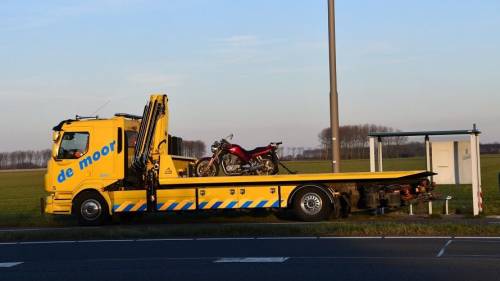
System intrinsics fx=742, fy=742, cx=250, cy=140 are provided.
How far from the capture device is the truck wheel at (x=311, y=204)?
57.7ft

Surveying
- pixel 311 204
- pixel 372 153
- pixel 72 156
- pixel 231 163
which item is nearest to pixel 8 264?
pixel 72 156

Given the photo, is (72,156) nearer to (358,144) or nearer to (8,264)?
(8,264)

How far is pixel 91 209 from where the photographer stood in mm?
18172

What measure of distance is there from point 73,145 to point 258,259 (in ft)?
30.4

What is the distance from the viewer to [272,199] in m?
17.8

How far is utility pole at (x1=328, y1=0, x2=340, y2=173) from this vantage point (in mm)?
19422

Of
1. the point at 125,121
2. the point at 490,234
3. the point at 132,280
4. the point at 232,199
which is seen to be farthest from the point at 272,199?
the point at 132,280

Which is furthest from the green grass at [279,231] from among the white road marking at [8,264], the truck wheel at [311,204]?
the white road marking at [8,264]

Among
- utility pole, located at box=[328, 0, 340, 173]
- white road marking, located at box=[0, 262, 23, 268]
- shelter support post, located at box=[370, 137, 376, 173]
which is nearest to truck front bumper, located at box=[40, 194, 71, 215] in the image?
utility pole, located at box=[328, 0, 340, 173]

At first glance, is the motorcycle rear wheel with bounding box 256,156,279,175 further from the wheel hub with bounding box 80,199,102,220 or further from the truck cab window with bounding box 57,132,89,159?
the truck cab window with bounding box 57,132,89,159

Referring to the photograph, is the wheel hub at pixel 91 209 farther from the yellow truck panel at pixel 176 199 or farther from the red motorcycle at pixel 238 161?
the red motorcycle at pixel 238 161

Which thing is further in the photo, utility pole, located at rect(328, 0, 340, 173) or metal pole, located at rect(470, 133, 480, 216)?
utility pole, located at rect(328, 0, 340, 173)

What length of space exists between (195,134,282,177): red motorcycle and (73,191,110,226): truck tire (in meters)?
2.47

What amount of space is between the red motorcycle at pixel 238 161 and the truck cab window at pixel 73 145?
2.92 m
